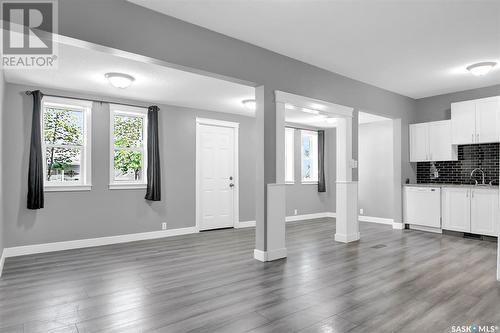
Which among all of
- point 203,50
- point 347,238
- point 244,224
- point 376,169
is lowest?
point 244,224

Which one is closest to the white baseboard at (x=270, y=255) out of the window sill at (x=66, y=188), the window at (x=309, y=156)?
the window sill at (x=66, y=188)

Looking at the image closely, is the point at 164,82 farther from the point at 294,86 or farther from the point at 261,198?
the point at 261,198

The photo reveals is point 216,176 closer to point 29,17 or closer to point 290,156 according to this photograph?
point 290,156

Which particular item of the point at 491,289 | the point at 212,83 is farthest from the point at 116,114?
the point at 491,289

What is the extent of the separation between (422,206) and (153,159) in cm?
550

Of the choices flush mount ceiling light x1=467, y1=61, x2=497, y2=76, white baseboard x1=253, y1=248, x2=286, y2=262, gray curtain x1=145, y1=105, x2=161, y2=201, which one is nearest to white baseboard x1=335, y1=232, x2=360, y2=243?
white baseboard x1=253, y1=248, x2=286, y2=262

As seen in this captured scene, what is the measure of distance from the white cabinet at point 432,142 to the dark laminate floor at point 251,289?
6.43 feet

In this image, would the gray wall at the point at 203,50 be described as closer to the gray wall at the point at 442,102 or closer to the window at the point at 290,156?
the gray wall at the point at 442,102

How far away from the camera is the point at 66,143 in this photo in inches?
215

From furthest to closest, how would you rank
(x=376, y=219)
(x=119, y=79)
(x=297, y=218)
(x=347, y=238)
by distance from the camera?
(x=297, y=218) < (x=376, y=219) < (x=347, y=238) < (x=119, y=79)

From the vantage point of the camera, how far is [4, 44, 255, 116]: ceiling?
4039mm

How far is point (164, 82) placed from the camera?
4961mm

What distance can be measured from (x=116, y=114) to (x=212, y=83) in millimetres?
2218

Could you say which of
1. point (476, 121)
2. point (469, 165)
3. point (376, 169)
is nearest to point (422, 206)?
point (469, 165)
